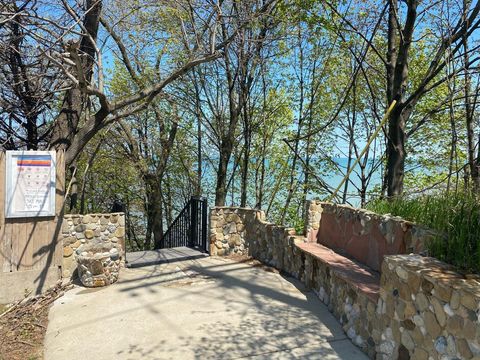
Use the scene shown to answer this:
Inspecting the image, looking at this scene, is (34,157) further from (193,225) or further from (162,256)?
(193,225)

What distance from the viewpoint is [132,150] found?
1112 centimetres

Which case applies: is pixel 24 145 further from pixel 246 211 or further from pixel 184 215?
pixel 246 211

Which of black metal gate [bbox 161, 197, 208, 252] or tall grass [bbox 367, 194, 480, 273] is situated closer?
tall grass [bbox 367, 194, 480, 273]

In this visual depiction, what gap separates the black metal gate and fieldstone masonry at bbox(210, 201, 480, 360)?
1.02 meters

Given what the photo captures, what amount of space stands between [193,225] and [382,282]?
4.74 m

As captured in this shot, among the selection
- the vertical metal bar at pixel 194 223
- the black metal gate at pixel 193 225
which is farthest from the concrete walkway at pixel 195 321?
the vertical metal bar at pixel 194 223

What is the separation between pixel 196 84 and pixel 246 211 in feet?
17.2

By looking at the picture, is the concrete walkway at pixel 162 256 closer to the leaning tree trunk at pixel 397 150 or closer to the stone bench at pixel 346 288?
the stone bench at pixel 346 288

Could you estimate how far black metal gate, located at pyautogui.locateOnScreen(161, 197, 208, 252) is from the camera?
22.3 feet

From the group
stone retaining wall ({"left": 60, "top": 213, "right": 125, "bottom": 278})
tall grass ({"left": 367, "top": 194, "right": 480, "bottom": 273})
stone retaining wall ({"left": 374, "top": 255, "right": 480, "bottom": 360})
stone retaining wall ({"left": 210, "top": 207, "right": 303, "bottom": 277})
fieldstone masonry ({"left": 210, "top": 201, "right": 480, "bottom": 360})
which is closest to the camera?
stone retaining wall ({"left": 374, "top": 255, "right": 480, "bottom": 360})

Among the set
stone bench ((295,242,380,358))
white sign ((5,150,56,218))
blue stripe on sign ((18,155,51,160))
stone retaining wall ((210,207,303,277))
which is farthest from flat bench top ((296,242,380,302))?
blue stripe on sign ((18,155,51,160))

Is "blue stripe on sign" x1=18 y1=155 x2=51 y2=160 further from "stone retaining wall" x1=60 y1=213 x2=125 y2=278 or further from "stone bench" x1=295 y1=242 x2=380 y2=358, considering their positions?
"stone bench" x1=295 y1=242 x2=380 y2=358

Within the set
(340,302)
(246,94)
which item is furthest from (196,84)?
(340,302)

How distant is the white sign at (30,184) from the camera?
15.4 ft
